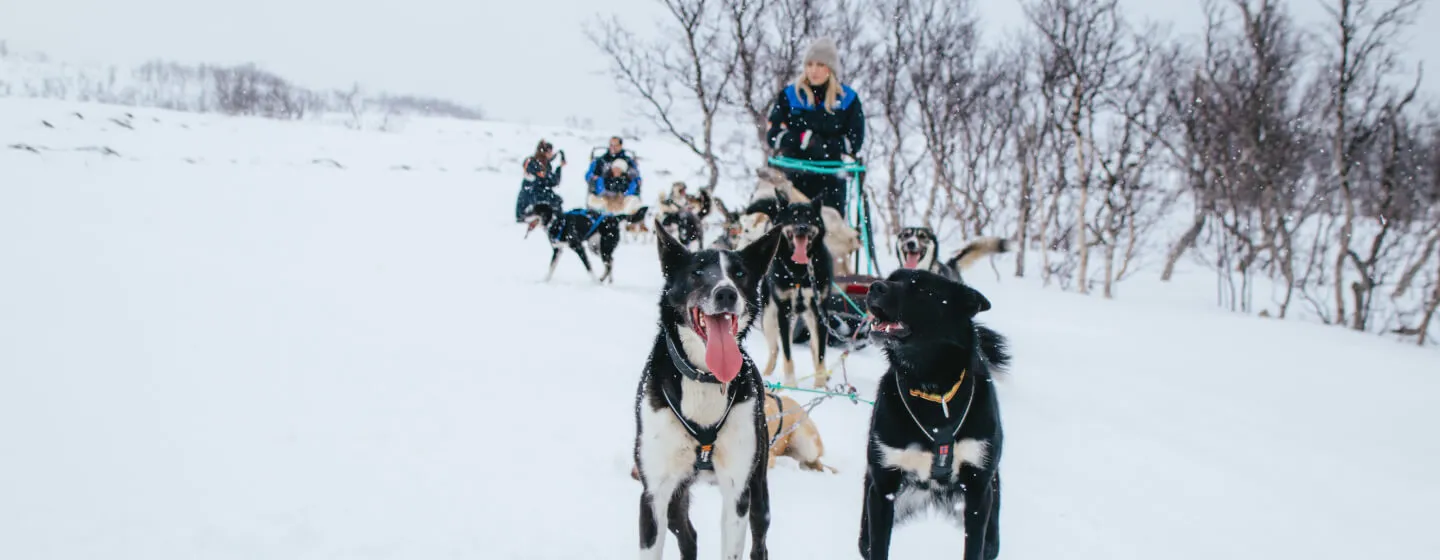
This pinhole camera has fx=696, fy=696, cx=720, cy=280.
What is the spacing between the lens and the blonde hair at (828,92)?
16.7ft

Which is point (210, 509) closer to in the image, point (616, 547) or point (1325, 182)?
Answer: point (616, 547)

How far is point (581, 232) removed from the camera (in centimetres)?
957

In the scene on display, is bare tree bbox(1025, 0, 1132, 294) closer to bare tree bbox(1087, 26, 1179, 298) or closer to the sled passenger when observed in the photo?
bare tree bbox(1087, 26, 1179, 298)

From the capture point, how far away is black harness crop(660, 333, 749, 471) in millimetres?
2139

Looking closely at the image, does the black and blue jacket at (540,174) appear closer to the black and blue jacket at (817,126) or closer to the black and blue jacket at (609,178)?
the black and blue jacket at (609,178)

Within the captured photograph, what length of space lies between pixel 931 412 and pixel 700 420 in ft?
2.45

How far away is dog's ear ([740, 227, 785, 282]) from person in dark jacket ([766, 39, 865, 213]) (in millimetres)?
2662

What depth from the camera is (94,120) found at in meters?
25.3

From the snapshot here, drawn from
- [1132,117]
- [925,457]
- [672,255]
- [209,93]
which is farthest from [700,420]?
[209,93]

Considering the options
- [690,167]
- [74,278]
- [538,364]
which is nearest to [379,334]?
[538,364]

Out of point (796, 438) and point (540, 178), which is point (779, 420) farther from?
point (540, 178)

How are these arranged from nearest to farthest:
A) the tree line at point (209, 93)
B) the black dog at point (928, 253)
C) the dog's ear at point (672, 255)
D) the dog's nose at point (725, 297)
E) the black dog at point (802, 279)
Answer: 1. the dog's nose at point (725, 297)
2. the dog's ear at point (672, 255)
3. the black dog at point (802, 279)
4. the black dog at point (928, 253)
5. the tree line at point (209, 93)

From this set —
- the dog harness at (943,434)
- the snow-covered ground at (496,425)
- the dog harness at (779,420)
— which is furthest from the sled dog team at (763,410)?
the dog harness at (779,420)

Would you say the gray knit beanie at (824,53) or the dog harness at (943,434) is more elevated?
the gray knit beanie at (824,53)
